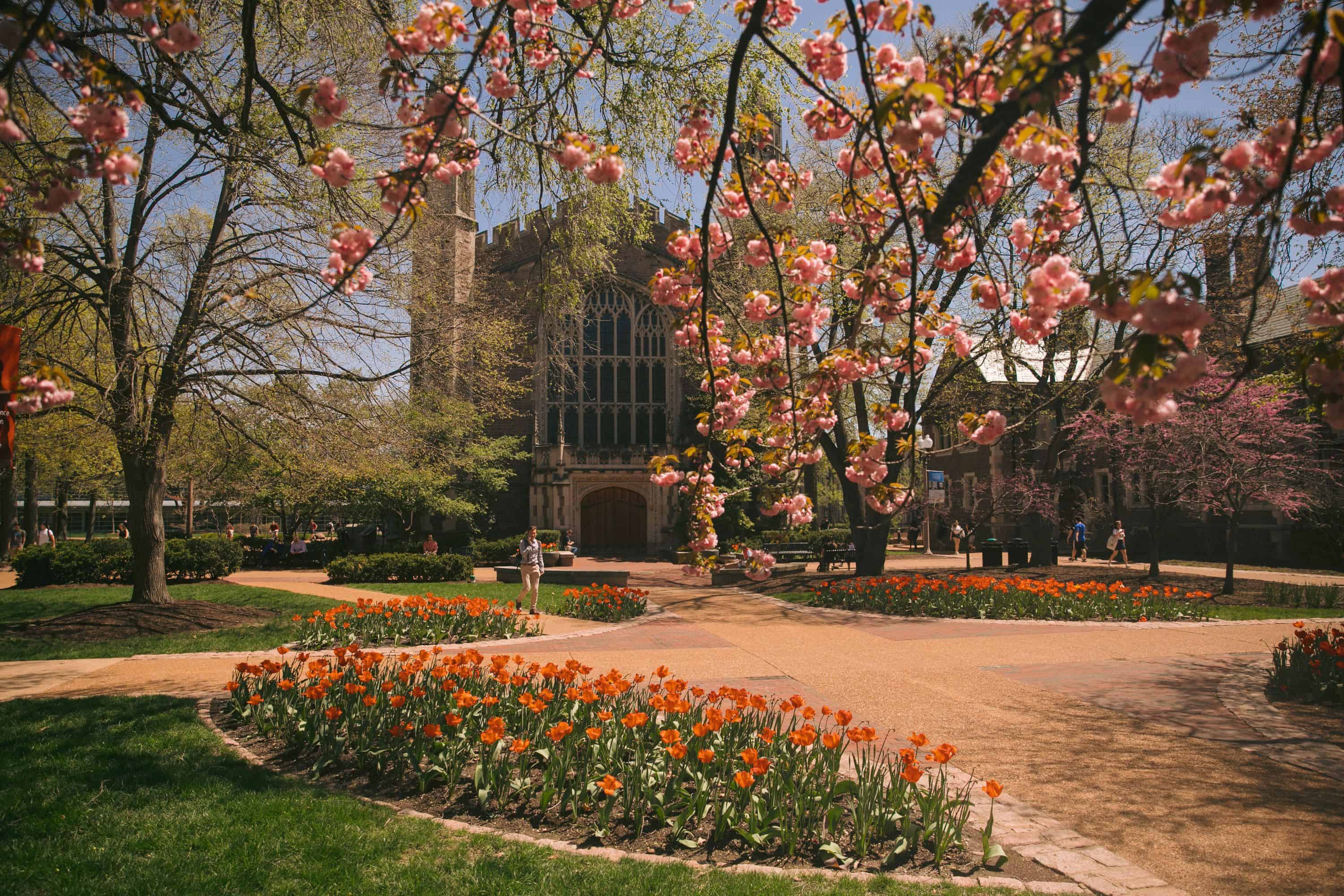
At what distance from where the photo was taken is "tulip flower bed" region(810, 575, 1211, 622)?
13203 mm

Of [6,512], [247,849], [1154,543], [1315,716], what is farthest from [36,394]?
[6,512]

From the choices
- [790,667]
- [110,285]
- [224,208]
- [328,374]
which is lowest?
[790,667]

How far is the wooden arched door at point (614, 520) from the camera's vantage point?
3653cm

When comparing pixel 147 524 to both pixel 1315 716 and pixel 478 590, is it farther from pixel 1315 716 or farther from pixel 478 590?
pixel 1315 716

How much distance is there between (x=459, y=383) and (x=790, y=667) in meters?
7.42

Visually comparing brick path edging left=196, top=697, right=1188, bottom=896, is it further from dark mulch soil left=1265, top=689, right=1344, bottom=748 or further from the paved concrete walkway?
dark mulch soil left=1265, top=689, right=1344, bottom=748

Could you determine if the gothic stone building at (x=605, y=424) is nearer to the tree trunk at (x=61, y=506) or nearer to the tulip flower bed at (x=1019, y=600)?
the tree trunk at (x=61, y=506)

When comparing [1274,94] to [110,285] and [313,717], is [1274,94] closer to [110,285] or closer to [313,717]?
[313,717]

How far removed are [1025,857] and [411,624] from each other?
336 inches

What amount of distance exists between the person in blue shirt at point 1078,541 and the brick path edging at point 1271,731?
19.1 m

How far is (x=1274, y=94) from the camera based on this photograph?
32.0ft

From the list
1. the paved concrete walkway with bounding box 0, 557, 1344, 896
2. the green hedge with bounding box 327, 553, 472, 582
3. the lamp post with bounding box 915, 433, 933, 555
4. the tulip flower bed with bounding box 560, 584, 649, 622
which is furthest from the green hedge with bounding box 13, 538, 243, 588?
the lamp post with bounding box 915, 433, 933, 555

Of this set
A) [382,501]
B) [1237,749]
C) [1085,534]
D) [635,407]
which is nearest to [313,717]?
[1237,749]

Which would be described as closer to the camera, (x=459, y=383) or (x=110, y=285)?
(x=110, y=285)
